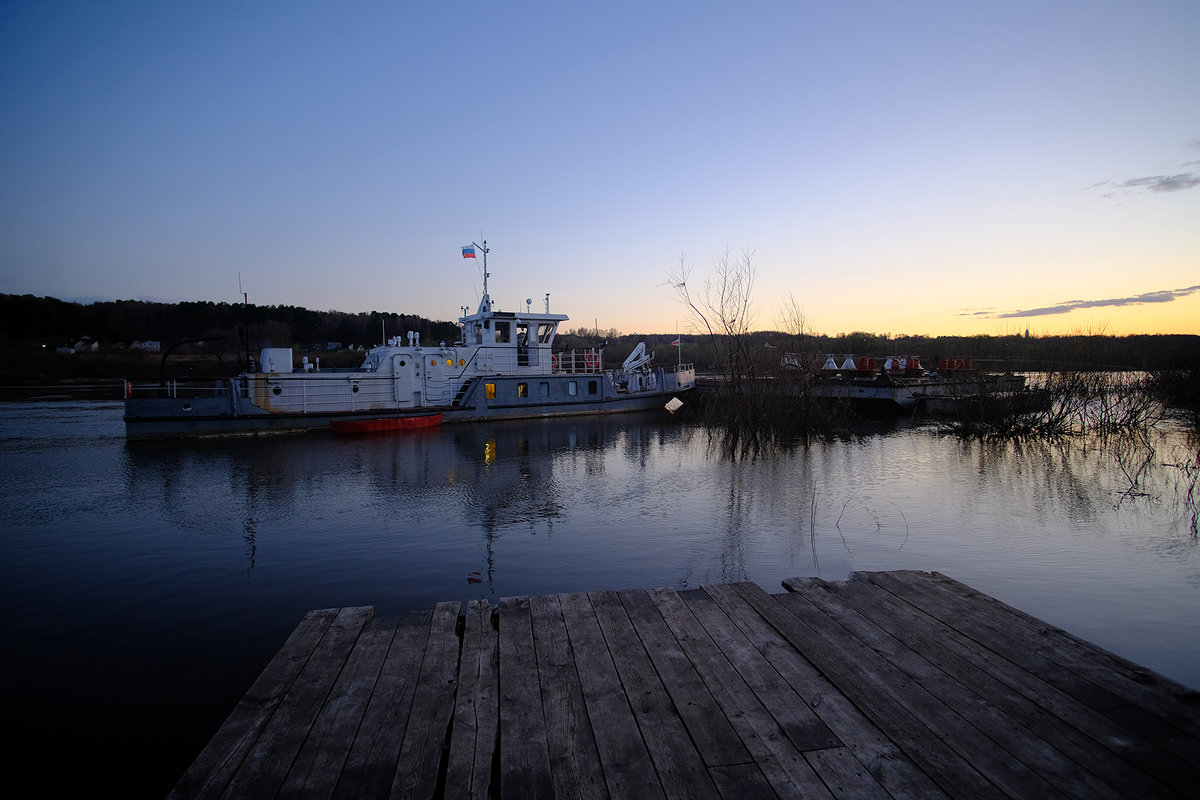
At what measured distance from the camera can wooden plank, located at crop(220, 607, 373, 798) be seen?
301 centimetres

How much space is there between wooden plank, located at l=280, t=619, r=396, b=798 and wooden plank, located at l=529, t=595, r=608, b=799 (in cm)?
104

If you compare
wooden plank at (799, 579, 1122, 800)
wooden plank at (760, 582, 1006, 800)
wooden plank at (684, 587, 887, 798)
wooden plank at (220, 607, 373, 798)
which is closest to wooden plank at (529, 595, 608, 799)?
wooden plank at (684, 587, 887, 798)

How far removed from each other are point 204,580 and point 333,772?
677 cm

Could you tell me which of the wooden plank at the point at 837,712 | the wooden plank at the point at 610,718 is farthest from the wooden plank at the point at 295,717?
the wooden plank at the point at 837,712

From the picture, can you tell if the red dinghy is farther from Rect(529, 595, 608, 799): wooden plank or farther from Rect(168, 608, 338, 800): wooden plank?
Rect(529, 595, 608, 799): wooden plank

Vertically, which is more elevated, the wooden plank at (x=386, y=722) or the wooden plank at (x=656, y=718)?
the wooden plank at (x=656, y=718)

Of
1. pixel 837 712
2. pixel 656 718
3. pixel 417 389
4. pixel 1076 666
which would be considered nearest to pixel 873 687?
pixel 837 712

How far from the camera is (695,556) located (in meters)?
8.97

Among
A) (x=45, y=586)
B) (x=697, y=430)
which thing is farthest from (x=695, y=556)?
(x=697, y=430)

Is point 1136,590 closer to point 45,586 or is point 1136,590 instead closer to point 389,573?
point 389,573

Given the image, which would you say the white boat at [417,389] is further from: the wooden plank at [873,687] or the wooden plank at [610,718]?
the wooden plank at [873,687]

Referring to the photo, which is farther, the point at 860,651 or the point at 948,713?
the point at 860,651

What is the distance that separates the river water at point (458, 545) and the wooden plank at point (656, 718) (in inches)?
123

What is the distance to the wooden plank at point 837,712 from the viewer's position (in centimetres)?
291
